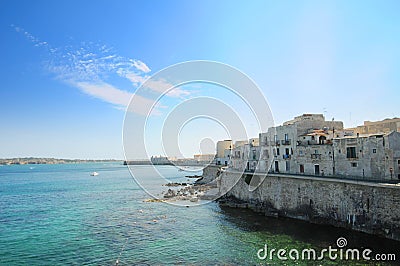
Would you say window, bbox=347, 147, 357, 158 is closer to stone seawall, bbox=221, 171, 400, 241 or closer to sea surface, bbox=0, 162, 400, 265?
stone seawall, bbox=221, 171, 400, 241

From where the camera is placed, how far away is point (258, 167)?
137 ft

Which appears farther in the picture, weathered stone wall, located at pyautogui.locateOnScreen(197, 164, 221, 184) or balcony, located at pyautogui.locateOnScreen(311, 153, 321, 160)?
Answer: weathered stone wall, located at pyautogui.locateOnScreen(197, 164, 221, 184)

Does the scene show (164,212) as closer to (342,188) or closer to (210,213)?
(210,213)

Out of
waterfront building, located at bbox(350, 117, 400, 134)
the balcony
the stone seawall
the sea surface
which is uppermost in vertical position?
waterfront building, located at bbox(350, 117, 400, 134)

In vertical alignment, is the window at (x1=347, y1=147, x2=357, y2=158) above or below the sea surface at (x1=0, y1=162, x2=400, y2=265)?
above

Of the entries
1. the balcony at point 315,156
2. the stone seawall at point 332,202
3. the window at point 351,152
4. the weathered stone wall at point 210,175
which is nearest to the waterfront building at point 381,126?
the window at point 351,152

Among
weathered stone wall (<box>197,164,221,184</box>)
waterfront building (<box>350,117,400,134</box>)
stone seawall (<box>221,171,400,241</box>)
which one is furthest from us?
weathered stone wall (<box>197,164,221,184</box>)

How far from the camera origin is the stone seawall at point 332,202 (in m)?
19.9

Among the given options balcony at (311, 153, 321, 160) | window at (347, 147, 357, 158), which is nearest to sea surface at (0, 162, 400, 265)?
window at (347, 147, 357, 158)

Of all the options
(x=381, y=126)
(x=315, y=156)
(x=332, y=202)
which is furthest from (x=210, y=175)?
(x=332, y=202)

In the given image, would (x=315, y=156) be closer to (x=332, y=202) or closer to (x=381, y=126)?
(x=332, y=202)

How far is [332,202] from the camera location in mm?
24438

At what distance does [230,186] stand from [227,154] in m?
36.6

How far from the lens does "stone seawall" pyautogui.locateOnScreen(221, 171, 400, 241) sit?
19.9 meters
